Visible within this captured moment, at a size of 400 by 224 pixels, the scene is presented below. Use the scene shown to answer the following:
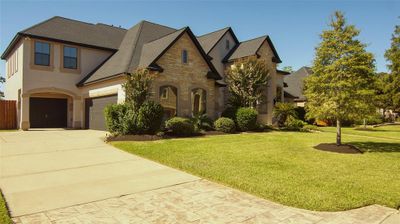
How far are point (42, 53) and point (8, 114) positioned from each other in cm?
625

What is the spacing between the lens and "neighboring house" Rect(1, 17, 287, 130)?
2009 cm

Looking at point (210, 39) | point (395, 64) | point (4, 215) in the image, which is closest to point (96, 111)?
point (210, 39)

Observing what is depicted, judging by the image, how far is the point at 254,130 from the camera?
21766mm

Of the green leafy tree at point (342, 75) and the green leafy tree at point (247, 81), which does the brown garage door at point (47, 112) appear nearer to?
the green leafy tree at point (247, 81)

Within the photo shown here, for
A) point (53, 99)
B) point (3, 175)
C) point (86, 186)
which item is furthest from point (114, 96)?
point (86, 186)

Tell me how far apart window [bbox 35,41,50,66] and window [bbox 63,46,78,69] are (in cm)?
131

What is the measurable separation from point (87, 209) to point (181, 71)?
15530mm

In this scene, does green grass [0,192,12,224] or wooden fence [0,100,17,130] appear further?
wooden fence [0,100,17,130]

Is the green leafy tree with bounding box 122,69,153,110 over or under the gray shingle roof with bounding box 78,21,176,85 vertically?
under

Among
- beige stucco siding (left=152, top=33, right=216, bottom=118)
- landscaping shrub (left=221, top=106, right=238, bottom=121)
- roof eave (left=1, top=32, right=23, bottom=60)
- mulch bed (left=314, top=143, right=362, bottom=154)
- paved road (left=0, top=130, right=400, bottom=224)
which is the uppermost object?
roof eave (left=1, top=32, right=23, bottom=60)

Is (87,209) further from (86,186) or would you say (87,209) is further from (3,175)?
(3,175)

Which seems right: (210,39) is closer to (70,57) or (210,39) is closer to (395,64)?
(70,57)

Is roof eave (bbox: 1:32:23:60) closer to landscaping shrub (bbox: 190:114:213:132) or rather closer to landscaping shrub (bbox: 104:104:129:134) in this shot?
landscaping shrub (bbox: 104:104:129:134)

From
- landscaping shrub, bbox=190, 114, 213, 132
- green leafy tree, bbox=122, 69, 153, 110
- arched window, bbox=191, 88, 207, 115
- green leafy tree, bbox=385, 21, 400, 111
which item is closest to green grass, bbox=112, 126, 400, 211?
green leafy tree, bbox=122, 69, 153, 110
